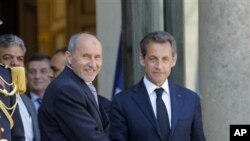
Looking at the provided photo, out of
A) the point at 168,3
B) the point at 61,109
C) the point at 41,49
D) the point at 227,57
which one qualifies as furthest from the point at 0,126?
the point at 41,49

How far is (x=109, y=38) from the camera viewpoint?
34.9 feet

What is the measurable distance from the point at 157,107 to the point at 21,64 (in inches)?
61.4

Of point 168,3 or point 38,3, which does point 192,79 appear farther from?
point 38,3

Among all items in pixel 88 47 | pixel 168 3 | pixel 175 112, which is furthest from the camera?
pixel 168 3

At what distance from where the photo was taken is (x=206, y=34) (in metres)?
7.56

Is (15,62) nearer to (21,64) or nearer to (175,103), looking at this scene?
(21,64)

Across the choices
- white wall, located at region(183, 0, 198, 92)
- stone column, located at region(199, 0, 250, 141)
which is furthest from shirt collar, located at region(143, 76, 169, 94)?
white wall, located at region(183, 0, 198, 92)

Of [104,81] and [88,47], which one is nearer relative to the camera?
[88,47]

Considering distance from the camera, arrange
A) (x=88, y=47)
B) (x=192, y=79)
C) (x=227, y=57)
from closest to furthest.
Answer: (x=88, y=47) < (x=227, y=57) < (x=192, y=79)

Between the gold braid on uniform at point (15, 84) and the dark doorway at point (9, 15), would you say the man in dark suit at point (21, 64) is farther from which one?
the dark doorway at point (9, 15)

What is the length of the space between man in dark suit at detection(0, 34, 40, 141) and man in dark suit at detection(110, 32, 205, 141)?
2.84ft

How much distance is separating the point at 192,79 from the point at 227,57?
115 inches

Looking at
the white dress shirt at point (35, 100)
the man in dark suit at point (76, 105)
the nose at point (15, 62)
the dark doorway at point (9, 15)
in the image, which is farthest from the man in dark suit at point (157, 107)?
the dark doorway at point (9, 15)

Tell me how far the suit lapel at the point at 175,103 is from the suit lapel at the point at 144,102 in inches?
5.0
